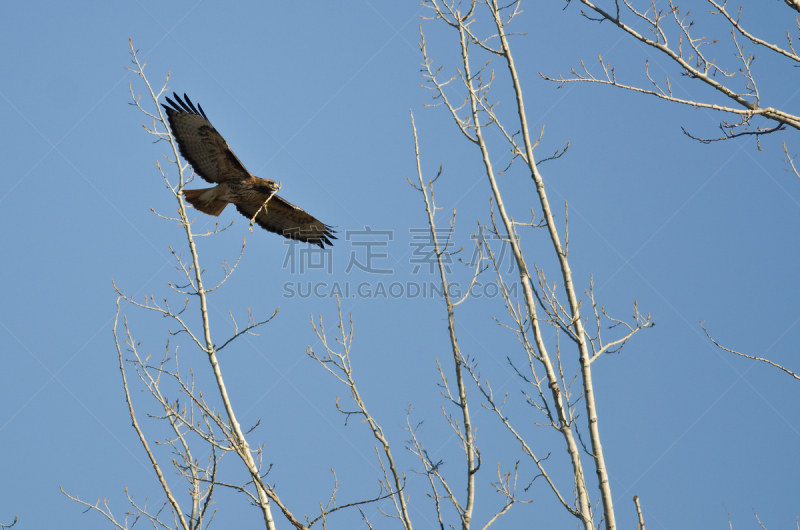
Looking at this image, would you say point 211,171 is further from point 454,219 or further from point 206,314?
point 454,219

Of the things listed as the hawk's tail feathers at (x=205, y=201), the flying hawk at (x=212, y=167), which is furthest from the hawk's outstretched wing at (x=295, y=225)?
the hawk's tail feathers at (x=205, y=201)

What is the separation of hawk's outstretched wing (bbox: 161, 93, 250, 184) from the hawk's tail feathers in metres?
0.25

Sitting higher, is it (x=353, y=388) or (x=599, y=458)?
(x=599, y=458)

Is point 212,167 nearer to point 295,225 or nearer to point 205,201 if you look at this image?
point 205,201

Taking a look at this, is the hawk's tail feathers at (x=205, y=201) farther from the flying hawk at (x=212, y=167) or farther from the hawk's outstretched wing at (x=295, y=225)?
the hawk's outstretched wing at (x=295, y=225)

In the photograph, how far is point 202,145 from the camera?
9258mm

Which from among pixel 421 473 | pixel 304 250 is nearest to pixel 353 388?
pixel 421 473

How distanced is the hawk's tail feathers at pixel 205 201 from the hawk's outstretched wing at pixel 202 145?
25 centimetres

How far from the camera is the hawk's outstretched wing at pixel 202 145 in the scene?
9.05m

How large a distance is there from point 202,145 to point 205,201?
2.57 ft

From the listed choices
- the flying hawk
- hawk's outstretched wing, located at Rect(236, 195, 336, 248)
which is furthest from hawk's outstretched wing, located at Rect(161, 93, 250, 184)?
hawk's outstretched wing, located at Rect(236, 195, 336, 248)

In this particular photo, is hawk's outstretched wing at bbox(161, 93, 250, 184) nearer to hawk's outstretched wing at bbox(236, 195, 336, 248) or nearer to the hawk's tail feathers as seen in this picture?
the hawk's tail feathers

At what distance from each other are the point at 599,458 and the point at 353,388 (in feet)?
6.01

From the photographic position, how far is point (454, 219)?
16.3 ft
